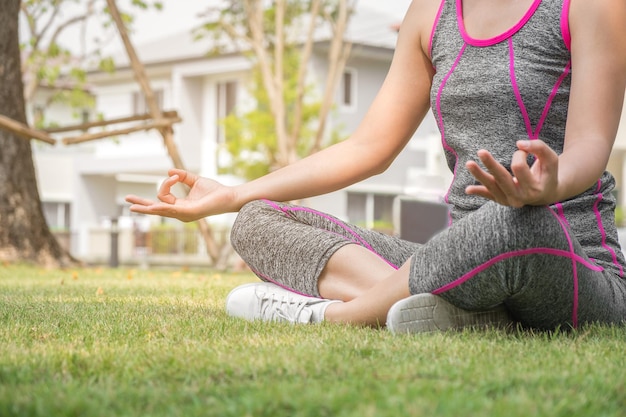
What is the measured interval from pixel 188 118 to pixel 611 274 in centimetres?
2718

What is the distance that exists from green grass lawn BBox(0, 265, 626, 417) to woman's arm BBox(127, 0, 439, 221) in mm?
478

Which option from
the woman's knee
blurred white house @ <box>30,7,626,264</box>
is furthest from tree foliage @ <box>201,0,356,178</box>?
the woman's knee

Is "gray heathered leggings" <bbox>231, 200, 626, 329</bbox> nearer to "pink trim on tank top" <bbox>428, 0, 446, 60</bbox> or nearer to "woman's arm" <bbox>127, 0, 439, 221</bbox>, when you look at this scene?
"woman's arm" <bbox>127, 0, 439, 221</bbox>

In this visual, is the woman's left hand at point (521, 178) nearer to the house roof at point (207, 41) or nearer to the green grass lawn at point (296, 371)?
the green grass lawn at point (296, 371)

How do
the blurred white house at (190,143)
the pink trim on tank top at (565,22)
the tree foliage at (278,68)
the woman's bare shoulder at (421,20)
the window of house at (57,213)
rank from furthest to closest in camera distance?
the window of house at (57,213), the blurred white house at (190,143), the tree foliage at (278,68), the woman's bare shoulder at (421,20), the pink trim on tank top at (565,22)

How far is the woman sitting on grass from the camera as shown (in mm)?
2402

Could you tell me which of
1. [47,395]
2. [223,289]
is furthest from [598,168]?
[223,289]

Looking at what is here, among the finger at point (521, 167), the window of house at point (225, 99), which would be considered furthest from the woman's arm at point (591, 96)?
the window of house at point (225, 99)

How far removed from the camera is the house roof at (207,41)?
88.6ft

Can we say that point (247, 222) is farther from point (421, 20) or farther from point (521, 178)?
point (521, 178)

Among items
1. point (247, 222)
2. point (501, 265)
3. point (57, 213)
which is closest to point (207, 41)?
point (57, 213)

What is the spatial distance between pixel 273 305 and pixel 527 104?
1.03 m

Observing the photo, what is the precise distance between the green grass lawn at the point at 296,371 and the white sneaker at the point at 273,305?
15 cm

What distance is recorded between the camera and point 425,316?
2.60 m
